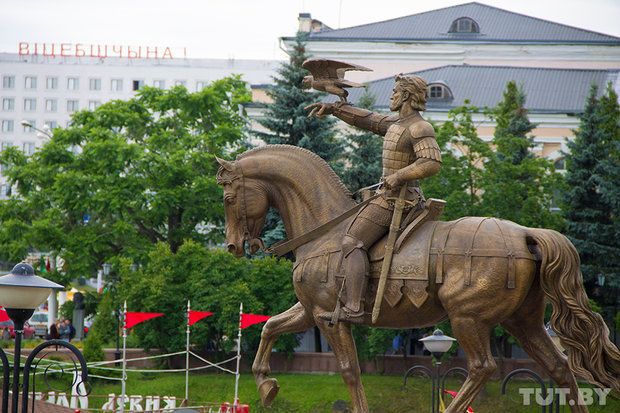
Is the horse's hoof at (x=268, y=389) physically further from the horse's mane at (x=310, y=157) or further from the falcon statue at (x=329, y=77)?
the falcon statue at (x=329, y=77)

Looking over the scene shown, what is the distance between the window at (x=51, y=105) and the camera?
85.8 metres

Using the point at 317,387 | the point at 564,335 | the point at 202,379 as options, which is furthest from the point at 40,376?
the point at 564,335

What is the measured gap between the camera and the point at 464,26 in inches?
2170

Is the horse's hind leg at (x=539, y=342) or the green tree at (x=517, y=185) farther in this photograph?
the green tree at (x=517, y=185)

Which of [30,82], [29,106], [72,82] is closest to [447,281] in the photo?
[72,82]

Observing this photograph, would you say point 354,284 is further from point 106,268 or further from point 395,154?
point 106,268

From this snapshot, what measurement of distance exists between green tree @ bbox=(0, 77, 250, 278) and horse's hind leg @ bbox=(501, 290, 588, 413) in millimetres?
27304

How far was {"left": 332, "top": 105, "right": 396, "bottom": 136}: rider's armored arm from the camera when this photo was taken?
386 inches

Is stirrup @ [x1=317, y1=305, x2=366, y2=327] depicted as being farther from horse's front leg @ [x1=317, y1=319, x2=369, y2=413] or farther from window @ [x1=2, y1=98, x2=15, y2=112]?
window @ [x1=2, y1=98, x2=15, y2=112]

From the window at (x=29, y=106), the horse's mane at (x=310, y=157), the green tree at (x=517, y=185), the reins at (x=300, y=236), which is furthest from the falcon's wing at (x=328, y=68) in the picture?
the window at (x=29, y=106)

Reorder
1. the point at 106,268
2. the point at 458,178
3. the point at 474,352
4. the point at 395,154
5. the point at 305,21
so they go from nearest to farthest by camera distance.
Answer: the point at 474,352 < the point at 395,154 < the point at 458,178 < the point at 106,268 < the point at 305,21

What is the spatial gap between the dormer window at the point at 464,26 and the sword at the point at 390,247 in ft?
156

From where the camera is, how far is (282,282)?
32438 mm

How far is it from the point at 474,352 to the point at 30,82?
Result: 273 feet
